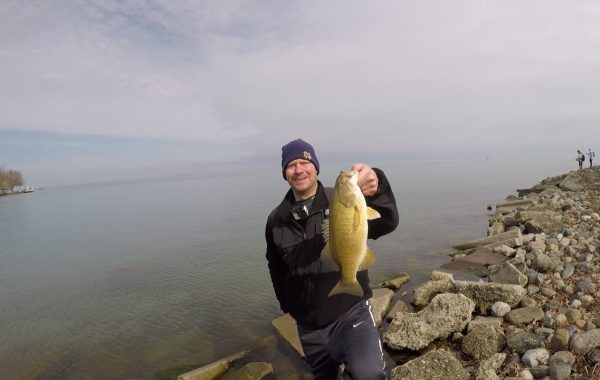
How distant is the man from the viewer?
4.68 m

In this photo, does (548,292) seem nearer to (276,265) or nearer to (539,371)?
(539,371)

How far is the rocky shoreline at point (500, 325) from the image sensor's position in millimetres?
6281

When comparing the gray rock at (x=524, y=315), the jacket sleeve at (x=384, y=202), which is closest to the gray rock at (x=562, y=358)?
the gray rock at (x=524, y=315)

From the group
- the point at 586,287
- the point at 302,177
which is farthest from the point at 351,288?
the point at 586,287

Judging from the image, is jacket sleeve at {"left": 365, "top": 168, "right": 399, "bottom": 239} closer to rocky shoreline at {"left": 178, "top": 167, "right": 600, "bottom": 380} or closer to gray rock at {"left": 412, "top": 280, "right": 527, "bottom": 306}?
rocky shoreline at {"left": 178, "top": 167, "right": 600, "bottom": 380}

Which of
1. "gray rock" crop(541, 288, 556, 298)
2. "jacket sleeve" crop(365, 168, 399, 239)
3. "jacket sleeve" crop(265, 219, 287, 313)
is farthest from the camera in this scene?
"gray rock" crop(541, 288, 556, 298)

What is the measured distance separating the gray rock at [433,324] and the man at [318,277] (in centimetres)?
370

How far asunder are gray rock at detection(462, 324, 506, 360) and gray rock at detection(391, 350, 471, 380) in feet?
2.86

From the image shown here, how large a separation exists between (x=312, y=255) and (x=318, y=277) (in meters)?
0.30

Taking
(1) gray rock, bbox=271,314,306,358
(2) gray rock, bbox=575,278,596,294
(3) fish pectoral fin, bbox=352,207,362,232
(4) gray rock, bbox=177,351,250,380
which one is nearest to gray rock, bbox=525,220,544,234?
(2) gray rock, bbox=575,278,596,294

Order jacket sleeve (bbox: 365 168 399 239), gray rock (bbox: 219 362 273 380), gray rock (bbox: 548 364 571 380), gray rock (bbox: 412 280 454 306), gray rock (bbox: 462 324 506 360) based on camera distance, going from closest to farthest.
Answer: jacket sleeve (bbox: 365 168 399 239) → gray rock (bbox: 548 364 571 380) → gray rock (bbox: 462 324 506 360) → gray rock (bbox: 219 362 273 380) → gray rock (bbox: 412 280 454 306)

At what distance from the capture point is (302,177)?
514 centimetres

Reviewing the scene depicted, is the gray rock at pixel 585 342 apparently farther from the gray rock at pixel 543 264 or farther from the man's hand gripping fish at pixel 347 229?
the gray rock at pixel 543 264

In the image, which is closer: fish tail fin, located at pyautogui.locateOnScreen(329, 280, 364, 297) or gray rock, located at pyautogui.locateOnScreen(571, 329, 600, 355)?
fish tail fin, located at pyautogui.locateOnScreen(329, 280, 364, 297)
